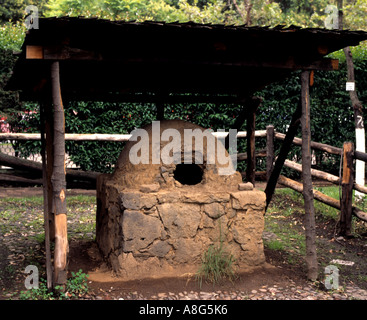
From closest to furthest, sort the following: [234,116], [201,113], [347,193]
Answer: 1. [347,193]
2. [201,113]
3. [234,116]

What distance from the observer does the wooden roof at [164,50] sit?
441 centimetres

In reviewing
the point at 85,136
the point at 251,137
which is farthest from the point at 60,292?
the point at 85,136

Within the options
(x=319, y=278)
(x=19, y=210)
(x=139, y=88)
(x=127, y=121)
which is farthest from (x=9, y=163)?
(x=319, y=278)

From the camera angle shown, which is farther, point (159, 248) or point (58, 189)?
point (159, 248)

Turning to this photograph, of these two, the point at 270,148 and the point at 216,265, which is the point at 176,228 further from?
the point at 270,148

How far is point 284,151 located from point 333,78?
6250 mm

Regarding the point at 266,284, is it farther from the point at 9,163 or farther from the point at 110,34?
the point at 9,163

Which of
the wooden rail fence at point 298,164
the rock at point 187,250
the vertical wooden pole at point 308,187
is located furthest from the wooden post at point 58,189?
the wooden rail fence at point 298,164

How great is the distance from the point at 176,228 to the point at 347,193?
3.47m

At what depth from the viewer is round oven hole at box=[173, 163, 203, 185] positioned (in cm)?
696

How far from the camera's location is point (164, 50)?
4.89m

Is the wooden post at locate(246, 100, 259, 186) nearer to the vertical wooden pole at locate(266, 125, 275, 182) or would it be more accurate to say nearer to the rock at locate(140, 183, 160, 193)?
the vertical wooden pole at locate(266, 125, 275, 182)

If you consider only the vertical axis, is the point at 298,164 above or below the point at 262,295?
above

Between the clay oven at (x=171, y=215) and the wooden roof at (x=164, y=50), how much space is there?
3.39ft
